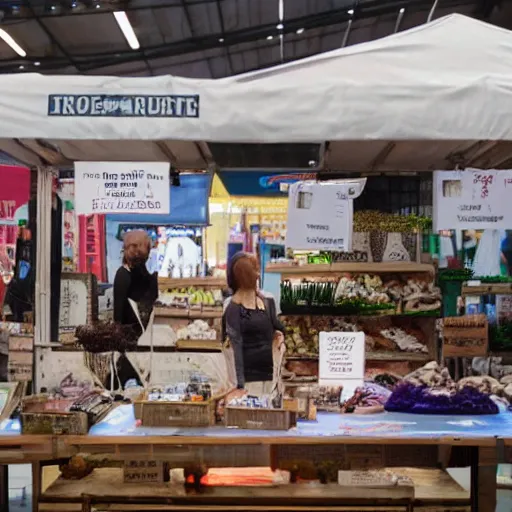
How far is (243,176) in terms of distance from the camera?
4.42 meters

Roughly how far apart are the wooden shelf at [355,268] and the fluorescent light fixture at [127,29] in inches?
219

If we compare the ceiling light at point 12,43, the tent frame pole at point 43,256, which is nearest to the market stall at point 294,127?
the tent frame pole at point 43,256

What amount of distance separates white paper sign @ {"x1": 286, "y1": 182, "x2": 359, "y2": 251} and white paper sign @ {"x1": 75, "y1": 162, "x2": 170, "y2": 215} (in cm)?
71

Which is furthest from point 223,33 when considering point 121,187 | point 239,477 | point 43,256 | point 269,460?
point 269,460

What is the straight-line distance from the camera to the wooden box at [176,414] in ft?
9.76

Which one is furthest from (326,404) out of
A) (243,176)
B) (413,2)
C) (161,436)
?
(413,2)

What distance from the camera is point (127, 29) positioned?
1009cm

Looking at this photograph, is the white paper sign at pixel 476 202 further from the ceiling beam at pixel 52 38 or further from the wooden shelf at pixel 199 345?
the ceiling beam at pixel 52 38

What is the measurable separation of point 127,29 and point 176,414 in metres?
8.21

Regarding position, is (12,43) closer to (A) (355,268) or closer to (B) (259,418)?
(A) (355,268)

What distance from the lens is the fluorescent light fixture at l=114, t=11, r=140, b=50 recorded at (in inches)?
374

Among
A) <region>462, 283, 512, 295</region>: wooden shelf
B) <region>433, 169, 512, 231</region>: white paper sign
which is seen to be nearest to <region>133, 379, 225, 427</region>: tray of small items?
<region>433, 169, 512, 231</region>: white paper sign

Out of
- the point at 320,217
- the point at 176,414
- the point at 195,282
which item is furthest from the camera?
the point at 195,282

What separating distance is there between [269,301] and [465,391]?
5.14 ft
